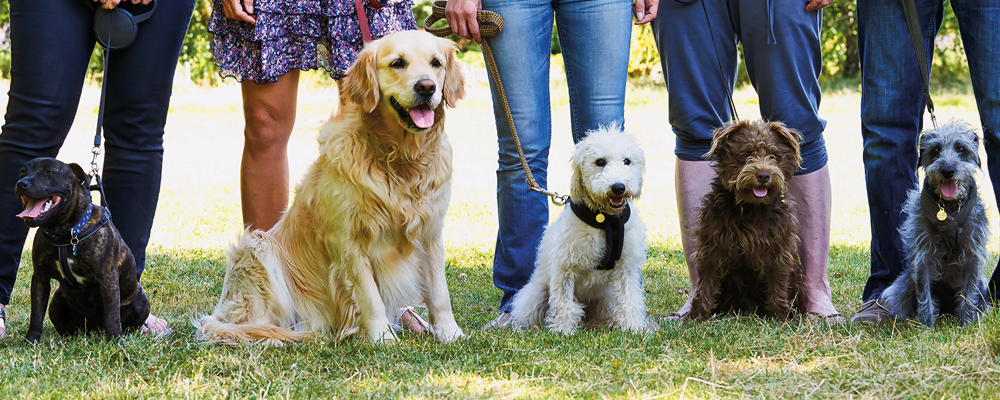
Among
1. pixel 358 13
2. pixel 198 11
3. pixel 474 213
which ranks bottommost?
pixel 474 213

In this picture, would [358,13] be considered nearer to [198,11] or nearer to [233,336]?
[233,336]

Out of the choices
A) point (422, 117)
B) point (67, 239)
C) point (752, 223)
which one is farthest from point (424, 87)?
point (752, 223)

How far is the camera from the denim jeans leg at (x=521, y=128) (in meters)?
3.96

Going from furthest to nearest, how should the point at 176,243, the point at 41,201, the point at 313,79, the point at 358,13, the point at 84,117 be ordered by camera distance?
the point at 313,79
the point at 84,117
the point at 176,243
the point at 358,13
the point at 41,201

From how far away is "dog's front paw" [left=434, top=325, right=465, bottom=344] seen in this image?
3580mm

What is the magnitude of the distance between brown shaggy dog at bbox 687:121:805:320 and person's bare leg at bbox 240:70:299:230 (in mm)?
2099

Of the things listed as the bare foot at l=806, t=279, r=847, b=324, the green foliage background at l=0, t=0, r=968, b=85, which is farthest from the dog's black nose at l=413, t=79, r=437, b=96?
the green foliage background at l=0, t=0, r=968, b=85

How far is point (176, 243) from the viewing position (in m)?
7.07

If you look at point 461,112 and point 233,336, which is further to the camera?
point 461,112

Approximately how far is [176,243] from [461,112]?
1279 cm

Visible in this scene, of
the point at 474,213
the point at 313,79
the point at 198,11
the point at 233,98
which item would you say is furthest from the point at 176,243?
the point at 198,11

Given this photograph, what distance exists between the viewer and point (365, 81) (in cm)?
345

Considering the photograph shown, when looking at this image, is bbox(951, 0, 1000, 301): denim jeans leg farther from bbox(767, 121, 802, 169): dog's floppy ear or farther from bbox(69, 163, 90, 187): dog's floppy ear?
bbox(69, 163, 90, 187): dog's floppy ear

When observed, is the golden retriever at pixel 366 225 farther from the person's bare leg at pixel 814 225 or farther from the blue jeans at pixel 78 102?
the person's bare leg at pixel 814 225
